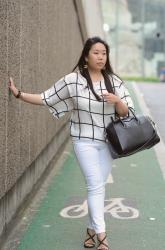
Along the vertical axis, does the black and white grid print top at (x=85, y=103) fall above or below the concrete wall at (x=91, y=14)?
below

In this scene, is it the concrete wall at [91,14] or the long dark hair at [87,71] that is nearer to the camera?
the long dark hair at [87,71]

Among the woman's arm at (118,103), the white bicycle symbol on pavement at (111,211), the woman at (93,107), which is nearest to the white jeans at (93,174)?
the woman at (93,107)

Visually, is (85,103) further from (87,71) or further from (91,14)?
(91,14)

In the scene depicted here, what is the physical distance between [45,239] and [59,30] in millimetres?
4888

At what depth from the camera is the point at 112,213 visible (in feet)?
20.5

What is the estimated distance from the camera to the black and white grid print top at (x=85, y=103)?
4.79m

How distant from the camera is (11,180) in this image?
5168 millimetres

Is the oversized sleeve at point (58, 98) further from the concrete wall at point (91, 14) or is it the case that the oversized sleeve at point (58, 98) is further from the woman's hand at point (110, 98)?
the concrete wall at point (91, 14)

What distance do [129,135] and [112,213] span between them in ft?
5.45

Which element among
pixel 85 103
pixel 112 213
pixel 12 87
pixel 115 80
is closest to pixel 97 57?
pixel 115 80

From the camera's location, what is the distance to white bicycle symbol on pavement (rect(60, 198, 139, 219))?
613 cm

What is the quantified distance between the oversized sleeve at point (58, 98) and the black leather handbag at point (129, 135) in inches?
16.6

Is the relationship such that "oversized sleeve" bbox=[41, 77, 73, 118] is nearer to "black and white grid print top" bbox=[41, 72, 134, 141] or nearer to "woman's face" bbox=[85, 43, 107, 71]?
"black and white grid print top" bbox=[41, 72, 134, 141]

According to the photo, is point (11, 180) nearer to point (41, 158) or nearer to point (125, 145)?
point (125, 145)
